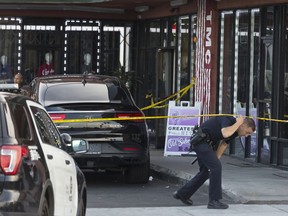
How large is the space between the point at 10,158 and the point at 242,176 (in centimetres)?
780

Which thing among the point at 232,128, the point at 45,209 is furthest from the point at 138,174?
the point at 45,209

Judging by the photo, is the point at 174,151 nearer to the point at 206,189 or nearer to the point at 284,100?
the point at 284,100

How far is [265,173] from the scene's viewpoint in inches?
535

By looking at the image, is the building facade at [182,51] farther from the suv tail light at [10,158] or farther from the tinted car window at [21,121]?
the suv tail light at [10,158]

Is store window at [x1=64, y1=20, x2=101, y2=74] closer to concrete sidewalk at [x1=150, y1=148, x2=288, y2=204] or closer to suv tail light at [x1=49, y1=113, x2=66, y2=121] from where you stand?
concrete sidewalk at [x1=150, y1=148, x2=288, y2=204]

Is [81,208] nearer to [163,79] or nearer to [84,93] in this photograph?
[84,93]

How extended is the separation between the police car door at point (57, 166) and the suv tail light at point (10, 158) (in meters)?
0.77

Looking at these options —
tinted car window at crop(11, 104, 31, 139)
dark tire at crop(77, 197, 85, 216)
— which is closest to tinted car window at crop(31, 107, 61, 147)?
tinted car window at crop(11, 104, 31, 139)

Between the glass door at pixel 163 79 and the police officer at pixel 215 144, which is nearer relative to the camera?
the police officer at pixel 215 144

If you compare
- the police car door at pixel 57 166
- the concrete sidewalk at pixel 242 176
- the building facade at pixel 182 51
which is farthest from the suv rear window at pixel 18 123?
the building facade at pixel 182 51

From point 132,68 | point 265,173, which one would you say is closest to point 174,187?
point 265,173

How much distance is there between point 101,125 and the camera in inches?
468

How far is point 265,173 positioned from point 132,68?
33.6 ft

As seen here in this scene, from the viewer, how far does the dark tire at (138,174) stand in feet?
41.1
